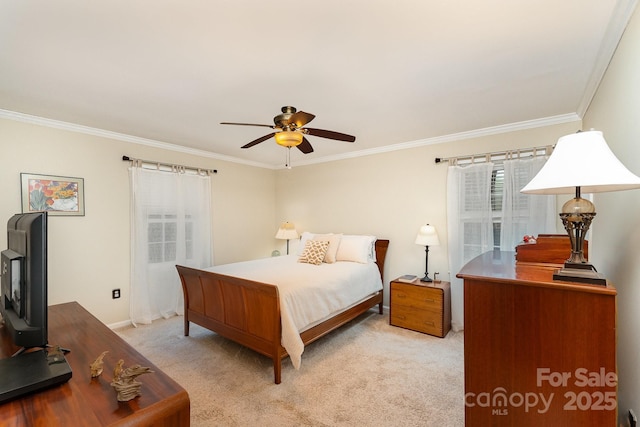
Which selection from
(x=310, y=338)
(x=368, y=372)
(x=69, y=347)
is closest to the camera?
(x=69, y=347)

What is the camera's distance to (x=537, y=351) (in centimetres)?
112

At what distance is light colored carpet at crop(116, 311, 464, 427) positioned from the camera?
6.44ft

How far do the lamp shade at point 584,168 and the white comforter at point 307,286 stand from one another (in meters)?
1.93

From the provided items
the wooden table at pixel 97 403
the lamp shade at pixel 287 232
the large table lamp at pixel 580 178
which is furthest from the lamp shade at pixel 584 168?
the lamp shade at pixel 287 232

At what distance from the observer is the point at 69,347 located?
4.06 ft

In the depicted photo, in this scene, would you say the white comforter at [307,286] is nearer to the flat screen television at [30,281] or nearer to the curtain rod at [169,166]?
the flat screen television at [30,281]

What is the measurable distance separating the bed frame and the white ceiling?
65.2 inches

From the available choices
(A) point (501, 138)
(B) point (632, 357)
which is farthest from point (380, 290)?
(B) point (632, 357)

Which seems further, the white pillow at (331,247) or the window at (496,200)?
the white pillow at (331,247)

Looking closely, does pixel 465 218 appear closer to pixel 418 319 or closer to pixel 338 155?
pixel 418 319

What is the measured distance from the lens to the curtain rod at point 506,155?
3.03m

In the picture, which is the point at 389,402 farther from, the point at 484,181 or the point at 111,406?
the point at 484,181

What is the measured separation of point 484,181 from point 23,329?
384 centimetres

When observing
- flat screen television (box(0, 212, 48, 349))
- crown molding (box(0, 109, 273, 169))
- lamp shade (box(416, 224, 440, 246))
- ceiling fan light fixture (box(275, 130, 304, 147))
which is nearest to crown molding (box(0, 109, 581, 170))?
crown molding (box(0, 109, 273, 169))
